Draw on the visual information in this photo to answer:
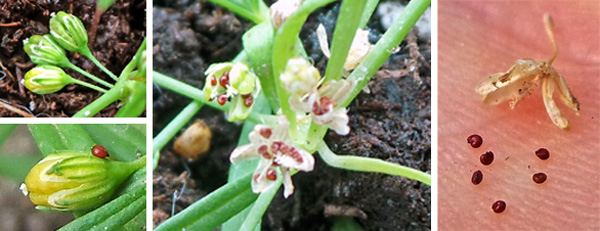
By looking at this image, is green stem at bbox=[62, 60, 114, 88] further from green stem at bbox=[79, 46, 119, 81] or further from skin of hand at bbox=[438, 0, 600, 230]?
skin of hand at bbox=[438, 0, 600, 230]

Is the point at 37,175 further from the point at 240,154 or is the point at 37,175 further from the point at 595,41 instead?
the point at 595,41

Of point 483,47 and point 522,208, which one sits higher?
point 483,47

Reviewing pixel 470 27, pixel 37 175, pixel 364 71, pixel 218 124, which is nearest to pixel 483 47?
pixel 470 27

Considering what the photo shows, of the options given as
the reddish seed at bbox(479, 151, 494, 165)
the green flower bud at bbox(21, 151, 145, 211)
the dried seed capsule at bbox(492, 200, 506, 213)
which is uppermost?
the green flower bud at bbox(21, 151, 145, 211)

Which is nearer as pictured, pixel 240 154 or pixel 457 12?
pixel 240 154

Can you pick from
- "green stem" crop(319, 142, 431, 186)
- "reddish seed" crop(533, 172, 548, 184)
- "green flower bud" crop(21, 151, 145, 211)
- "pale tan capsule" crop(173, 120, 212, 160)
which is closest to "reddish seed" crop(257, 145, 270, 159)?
"green stem" crop(319, 142, 431, 186)

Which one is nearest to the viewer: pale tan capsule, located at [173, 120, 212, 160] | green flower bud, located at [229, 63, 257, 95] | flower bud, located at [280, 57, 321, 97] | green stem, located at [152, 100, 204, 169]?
flower bud, located at [280, 57, 321, 97]
